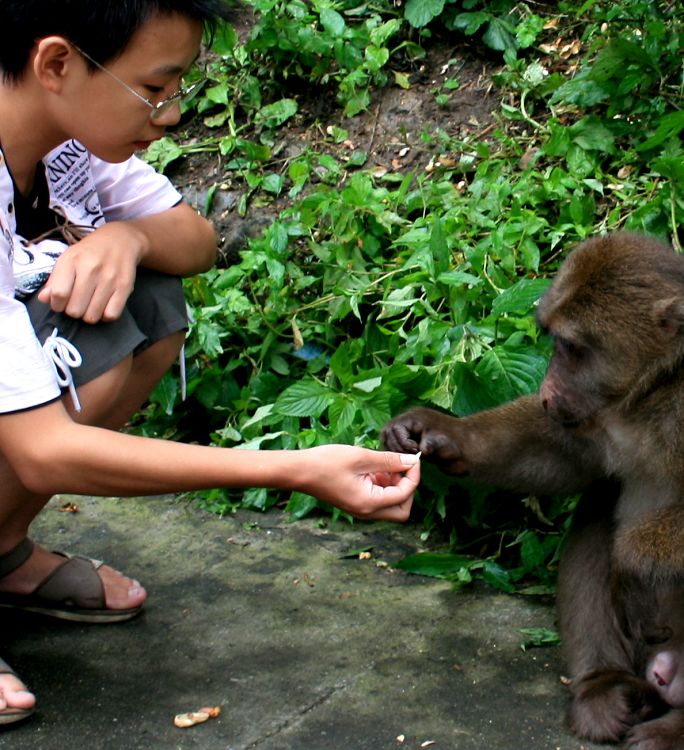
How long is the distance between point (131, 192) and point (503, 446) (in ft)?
4.76

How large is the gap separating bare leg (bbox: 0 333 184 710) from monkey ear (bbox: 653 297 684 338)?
1468 millimetres

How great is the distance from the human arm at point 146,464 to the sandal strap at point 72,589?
0.83m

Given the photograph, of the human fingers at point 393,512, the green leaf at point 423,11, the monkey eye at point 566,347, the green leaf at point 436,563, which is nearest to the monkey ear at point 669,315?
the monkey eye at point 566,347

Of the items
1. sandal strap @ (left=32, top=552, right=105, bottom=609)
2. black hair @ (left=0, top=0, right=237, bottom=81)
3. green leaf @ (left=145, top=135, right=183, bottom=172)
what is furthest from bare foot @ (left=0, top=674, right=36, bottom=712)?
green leaf @ (left=145, top=135, right=183, bottom=172)

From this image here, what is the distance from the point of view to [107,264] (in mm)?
3373

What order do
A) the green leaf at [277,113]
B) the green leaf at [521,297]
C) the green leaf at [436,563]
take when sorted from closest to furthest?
1. the green leaf at [436,563]
2. the green leaf at [521,297]
3. the green leaf at [277,113]

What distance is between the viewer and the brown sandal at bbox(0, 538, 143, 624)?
3.81 metres

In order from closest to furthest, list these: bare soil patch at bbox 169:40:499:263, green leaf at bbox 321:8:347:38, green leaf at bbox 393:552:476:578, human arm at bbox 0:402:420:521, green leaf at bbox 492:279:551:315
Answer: human arm at bbox 0:402:420:521 → green leaf at bbox 393:552:476:578 → green leaf at bbox 492:279:551:315 → bare soil patch at bbox 169:40:499:263 → green leaf at bbox 321:8:347:38

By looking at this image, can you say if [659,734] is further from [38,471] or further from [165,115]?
[165,115]

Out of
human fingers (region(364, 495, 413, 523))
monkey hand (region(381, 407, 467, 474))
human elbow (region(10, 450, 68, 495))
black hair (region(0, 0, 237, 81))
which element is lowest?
monkey hand (region(381, 407, 467, 474))

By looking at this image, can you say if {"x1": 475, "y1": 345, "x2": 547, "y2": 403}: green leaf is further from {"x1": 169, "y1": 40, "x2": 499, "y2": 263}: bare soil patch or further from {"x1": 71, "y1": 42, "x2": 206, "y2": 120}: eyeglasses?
{"x1": 169, "y1": 40, "x2": 499, "y2": 263}: bare soil patch

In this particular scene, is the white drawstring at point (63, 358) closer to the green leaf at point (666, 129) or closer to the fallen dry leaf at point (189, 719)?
the fallen dry leaf at point (189, 719)

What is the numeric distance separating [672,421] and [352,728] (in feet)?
4.01

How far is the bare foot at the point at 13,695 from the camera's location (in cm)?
320
